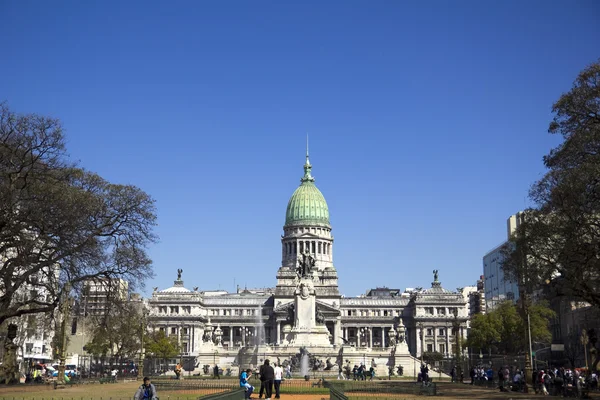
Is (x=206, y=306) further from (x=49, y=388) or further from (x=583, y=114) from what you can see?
(x=583, y=114)

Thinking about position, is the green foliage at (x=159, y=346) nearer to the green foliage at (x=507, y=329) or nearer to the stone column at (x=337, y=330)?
the stone column at (x=337, y=330)

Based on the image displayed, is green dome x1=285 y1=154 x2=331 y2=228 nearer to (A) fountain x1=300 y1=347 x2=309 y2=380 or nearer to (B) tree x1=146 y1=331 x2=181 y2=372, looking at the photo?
(B) tree x1=146 y1=331 x2=181 y2=372

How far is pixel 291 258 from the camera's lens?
188750 mm

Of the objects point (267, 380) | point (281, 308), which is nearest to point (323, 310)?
point (281, 308)

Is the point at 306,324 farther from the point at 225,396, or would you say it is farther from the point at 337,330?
the point at 337,330

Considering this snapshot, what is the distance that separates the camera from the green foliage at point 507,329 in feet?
341

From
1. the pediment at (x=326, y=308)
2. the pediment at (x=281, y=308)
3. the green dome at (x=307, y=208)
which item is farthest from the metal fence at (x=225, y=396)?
the green dome at (x=307, y=208)

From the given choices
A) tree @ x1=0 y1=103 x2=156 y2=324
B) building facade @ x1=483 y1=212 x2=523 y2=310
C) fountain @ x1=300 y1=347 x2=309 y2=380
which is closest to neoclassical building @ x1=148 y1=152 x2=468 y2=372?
building facade @ x1=483 y1=212 x2=523 y2=310

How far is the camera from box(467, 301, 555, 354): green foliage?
104 m

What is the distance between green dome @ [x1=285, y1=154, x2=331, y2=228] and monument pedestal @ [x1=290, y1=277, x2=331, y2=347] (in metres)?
88.5

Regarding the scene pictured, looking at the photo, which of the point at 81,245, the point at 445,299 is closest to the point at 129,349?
the point at 81,245

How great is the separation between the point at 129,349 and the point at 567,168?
2713 inches

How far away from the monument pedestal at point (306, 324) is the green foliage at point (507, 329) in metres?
27.8

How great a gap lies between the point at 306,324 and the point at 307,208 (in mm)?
95518
